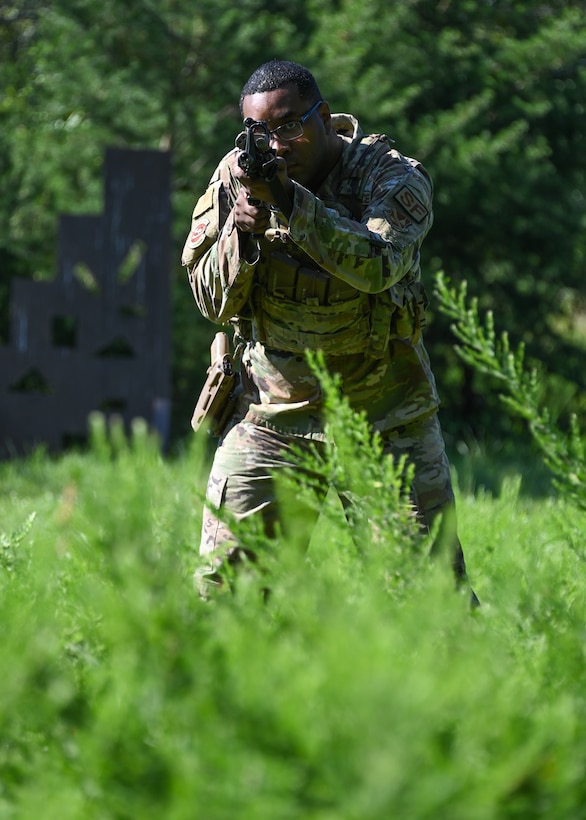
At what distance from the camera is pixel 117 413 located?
7801mm

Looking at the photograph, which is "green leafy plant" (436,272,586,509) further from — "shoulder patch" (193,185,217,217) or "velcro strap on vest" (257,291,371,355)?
"shoulder patch" (193,185,217,217)

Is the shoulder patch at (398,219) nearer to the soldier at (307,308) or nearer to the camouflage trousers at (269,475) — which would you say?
the soldier at (307,308)

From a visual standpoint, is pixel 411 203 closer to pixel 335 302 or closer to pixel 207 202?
pixel 335 302

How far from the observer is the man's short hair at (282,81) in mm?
2967

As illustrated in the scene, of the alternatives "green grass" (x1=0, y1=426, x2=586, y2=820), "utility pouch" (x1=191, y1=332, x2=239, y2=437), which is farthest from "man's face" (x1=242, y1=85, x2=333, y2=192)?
"green grass" (x1=0, y1=426, x2=586, y2=820)

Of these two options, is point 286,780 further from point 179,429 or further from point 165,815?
point 179,429

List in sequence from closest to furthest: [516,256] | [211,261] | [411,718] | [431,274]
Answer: [411,718] → [211,261] → [431,274] → [516,256]

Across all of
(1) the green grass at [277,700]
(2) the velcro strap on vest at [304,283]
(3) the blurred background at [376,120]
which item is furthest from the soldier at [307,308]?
(3) the blurred background at [376,120]

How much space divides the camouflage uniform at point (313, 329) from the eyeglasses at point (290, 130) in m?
0.17

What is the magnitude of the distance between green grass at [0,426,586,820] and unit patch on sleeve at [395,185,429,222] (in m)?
1.27

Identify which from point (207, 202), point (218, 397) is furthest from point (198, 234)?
point (218, 397)

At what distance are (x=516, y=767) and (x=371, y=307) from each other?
1.90 m

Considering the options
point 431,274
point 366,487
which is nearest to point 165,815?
point 366,487

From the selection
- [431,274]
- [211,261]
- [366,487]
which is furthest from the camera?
[431,274]
